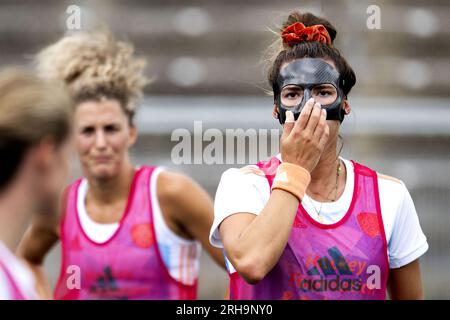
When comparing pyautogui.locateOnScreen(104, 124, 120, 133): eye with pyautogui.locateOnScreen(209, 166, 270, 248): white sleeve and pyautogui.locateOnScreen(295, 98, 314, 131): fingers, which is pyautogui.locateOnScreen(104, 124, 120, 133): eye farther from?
pyautogui.locateOnScreen(295, 98, 314, 131): fingers

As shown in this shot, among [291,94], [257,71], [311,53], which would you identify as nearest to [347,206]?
[291,94]

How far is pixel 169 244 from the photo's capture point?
3.19 metres

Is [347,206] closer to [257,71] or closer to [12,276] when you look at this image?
[257,71]

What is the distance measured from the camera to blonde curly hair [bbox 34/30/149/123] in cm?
323

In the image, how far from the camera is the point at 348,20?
3.26m

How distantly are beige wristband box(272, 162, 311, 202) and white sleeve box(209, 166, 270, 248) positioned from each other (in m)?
0.09

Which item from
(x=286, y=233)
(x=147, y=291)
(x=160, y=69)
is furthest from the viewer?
(x=160, y=69)

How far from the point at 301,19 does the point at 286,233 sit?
756 millimetres

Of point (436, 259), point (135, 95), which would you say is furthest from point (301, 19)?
point (436, 259)

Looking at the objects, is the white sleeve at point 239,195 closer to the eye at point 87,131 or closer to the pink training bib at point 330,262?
the pink training bib at point 330,262
